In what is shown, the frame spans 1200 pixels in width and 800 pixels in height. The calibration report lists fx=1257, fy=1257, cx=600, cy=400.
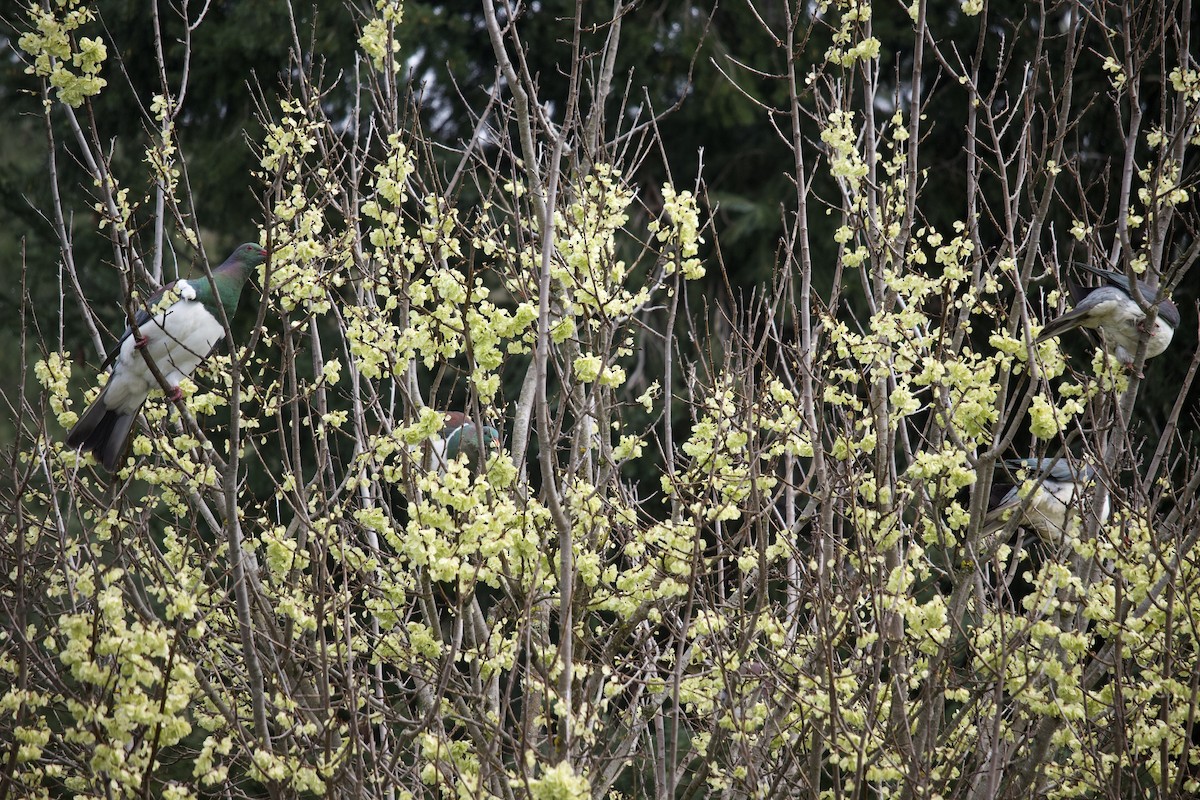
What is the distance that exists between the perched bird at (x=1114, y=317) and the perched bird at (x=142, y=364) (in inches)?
96.6

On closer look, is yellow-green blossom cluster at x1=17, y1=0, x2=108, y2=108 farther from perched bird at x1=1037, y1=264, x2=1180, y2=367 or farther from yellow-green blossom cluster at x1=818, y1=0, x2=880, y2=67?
perched bird at x1=1037, y1=264, x2=1180, y2=367

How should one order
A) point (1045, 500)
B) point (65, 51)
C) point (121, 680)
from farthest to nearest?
1. point (1045, 500)
2. point (65, 51)
3. point (121, 680)

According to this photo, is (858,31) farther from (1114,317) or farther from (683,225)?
(683,225)

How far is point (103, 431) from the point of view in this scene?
159 inches

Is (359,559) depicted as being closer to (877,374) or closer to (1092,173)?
(877,374)

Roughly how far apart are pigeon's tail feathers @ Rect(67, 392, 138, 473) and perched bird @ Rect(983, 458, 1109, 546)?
273 cm

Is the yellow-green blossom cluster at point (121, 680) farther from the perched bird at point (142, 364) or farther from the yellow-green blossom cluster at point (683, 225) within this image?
the yellow-green blossom cluster at point (683, 225)

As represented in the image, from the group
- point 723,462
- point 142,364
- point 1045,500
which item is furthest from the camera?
→ point 1045,500

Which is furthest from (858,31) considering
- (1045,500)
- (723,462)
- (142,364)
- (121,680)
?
(121,680)

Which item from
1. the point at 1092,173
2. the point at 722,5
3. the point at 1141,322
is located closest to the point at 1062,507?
the point at 1141,322

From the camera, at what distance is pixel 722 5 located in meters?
→ 9.09

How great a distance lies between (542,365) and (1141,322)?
1.75 metres

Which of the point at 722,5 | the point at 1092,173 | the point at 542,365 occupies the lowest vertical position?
the point at 1092,173

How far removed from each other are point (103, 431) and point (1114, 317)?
3.18m
